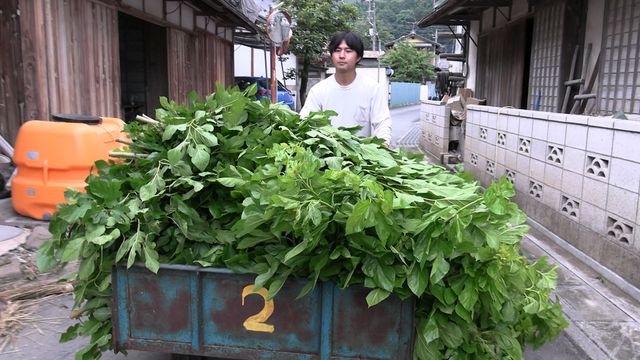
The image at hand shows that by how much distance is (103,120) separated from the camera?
6.69 m

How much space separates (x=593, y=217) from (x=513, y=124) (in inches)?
94.8

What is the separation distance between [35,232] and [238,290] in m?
4.12

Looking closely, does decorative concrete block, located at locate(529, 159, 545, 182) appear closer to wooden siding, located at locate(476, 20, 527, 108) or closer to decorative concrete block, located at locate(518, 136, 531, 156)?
decorative concrete block, located at locate(518, 136, 531, 156)

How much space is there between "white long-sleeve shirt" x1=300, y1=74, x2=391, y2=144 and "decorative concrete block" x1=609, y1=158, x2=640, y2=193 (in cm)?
194

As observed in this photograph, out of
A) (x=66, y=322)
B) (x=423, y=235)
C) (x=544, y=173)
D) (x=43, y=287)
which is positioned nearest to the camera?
(x=423, y=235)

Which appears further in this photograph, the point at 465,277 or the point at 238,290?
the point at 238,290

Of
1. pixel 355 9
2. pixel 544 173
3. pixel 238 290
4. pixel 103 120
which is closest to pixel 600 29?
pixel 544 173

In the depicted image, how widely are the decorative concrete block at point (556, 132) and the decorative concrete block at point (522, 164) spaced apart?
0.72 metres

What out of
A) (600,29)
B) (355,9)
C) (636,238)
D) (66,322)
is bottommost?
(66,322)

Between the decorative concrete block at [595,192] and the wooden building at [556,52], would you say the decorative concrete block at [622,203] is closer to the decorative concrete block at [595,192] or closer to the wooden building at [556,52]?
the decorative concrete block at [595,192]

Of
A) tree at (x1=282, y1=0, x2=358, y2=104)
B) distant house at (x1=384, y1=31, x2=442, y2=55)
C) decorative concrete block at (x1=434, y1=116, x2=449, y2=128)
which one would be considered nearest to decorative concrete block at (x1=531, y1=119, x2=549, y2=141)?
decorative concrete block at (x1=434, y1=116, x2=449, y2=128)

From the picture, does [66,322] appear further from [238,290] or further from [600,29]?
[600,29]

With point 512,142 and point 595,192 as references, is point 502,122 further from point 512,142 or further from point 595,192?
point 595,192

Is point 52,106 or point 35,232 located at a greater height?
point 52,106
